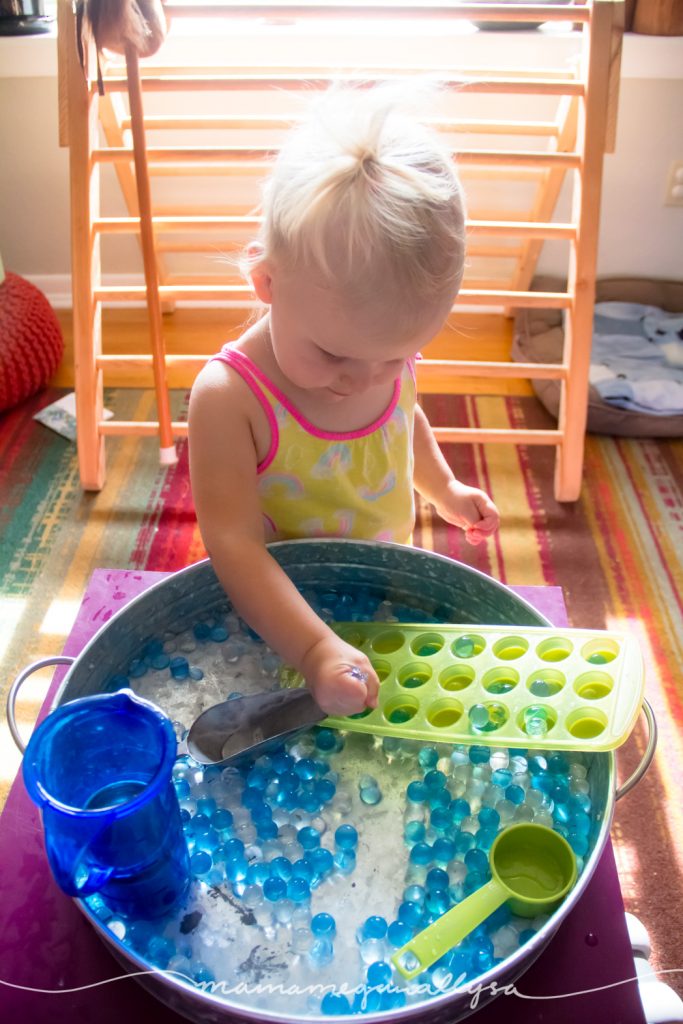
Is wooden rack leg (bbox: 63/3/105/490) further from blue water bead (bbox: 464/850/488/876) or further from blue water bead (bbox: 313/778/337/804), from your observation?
blue water bead (bbox: 464/850/488/876)

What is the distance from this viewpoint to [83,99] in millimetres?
1504

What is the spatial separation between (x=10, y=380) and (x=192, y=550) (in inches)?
26.4

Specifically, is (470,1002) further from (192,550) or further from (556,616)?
(192,550)

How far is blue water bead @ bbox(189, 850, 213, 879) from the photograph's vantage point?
688 millimetres

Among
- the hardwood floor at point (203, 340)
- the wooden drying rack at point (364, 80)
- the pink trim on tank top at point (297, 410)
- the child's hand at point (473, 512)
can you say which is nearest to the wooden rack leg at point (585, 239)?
the wooden drying rack at point (364, 80)

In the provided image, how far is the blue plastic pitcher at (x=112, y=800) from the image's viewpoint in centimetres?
54

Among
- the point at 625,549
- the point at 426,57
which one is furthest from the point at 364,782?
the point at 426,57

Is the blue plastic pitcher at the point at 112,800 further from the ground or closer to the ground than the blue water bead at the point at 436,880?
further from the ground

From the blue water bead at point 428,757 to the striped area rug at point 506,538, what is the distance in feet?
1.94

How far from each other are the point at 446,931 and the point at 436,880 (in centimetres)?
6

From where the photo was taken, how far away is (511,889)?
0.66 metres

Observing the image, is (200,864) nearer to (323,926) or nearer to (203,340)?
(323,926)

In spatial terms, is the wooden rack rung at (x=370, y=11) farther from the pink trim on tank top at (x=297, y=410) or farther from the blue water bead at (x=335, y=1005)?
the blue water bead at (x=335, y=1005)

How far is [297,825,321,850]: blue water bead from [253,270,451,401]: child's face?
0.39 meters
